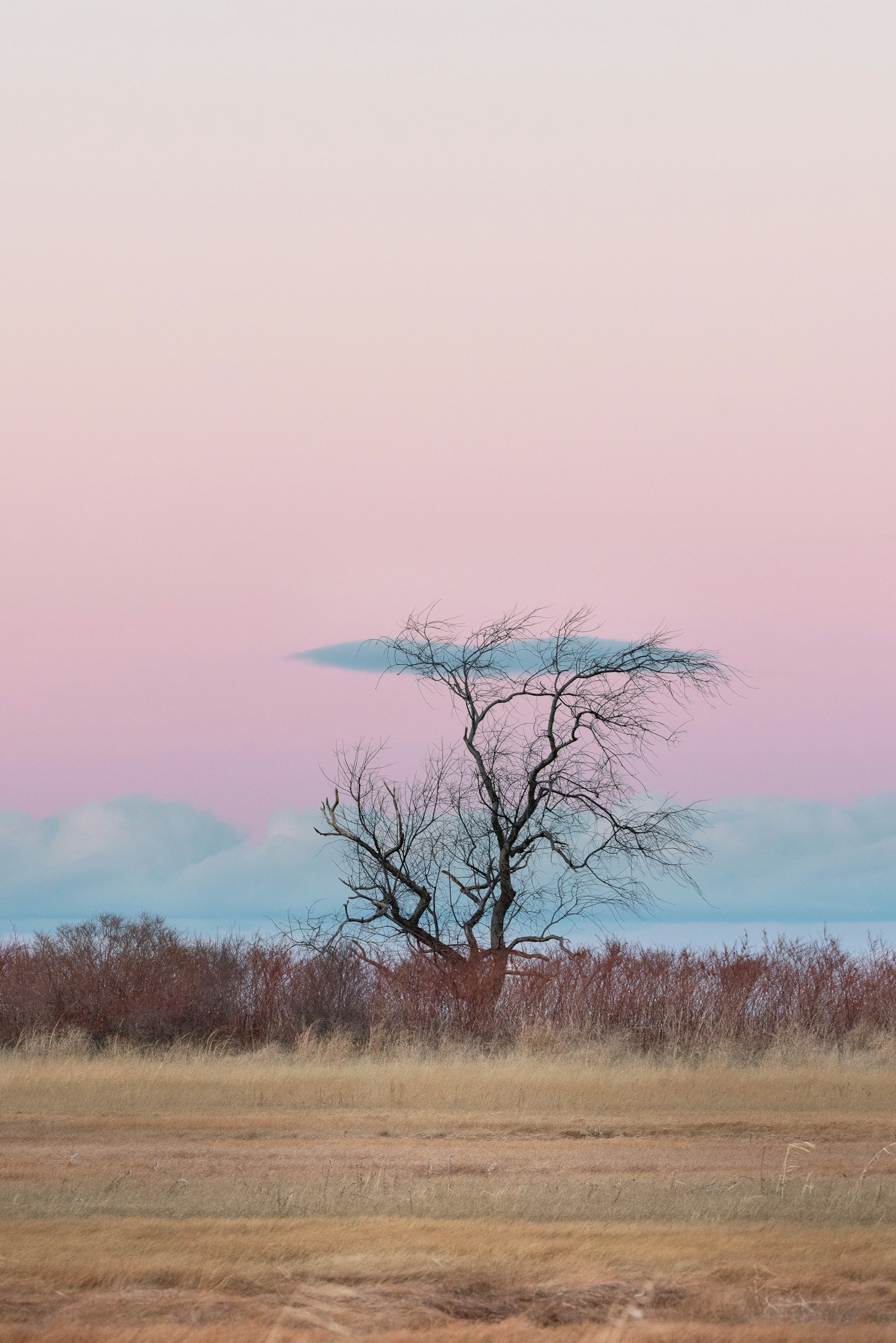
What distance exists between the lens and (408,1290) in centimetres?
795

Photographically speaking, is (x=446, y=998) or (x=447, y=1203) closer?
(x=447, y=1203)

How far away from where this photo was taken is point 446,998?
2455 centimetres

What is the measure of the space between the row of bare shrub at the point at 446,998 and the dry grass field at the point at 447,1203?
12.4ft

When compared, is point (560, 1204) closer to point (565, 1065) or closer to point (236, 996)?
point (565, 1065)

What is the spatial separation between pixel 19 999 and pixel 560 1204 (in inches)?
661

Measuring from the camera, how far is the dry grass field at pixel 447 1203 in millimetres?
7664

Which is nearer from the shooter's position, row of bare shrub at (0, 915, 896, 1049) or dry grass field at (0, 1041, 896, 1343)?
dry grass field at (0, 1041, 896, 1343)

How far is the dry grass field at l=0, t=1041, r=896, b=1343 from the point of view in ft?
25.1

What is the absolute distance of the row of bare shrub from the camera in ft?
77.6

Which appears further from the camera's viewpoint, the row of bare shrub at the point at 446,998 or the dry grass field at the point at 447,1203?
the row of bare shrub at the point at 446,998

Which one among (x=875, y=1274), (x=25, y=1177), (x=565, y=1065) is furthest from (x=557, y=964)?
(x=875, y=1274)

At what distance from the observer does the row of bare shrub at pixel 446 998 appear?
2366 centimetres

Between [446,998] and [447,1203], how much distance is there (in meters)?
→ 13.9

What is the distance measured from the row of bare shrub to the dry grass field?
3782mm
